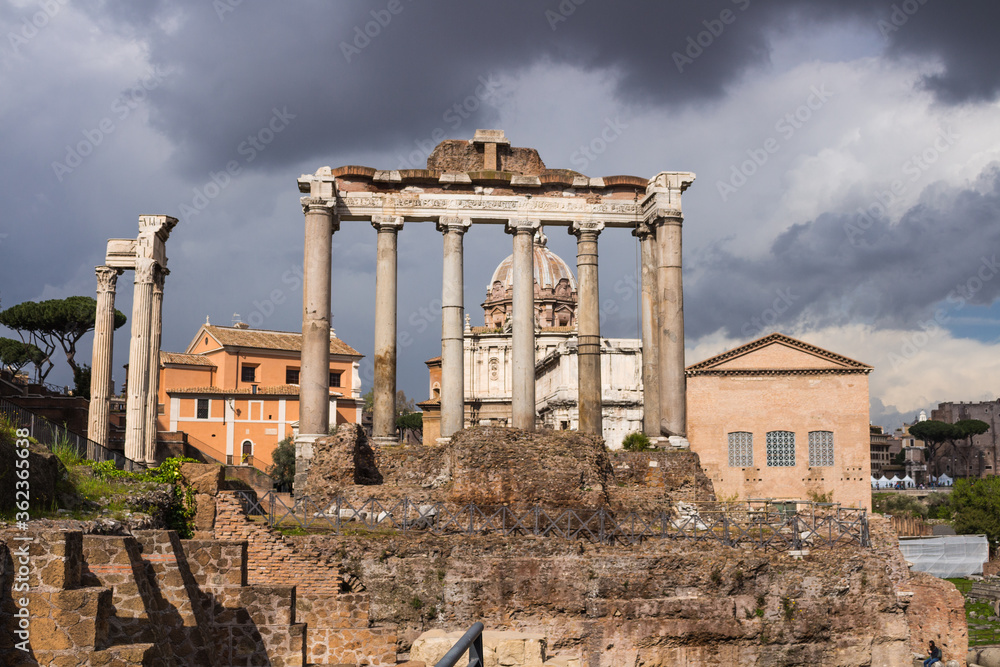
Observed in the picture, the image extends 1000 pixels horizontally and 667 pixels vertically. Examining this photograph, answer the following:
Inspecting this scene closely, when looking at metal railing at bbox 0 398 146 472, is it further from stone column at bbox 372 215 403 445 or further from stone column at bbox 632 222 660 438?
stone column at bbox 632 222 660 438

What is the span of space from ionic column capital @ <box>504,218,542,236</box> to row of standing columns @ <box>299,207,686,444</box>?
3 centimetres

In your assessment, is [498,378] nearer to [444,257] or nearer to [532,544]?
[444,257]

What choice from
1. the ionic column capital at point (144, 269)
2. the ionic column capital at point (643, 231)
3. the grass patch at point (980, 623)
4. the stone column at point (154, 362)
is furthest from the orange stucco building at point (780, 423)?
the ionic column capital at point (144, 269)

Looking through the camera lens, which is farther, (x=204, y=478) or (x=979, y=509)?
(x=979, y=509)

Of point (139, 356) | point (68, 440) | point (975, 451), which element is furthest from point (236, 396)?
point (975, 451)

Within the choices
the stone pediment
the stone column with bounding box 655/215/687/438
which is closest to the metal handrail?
the stone column with bounding box 655/215/687/438

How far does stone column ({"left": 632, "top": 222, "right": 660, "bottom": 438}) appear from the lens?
28797 mm

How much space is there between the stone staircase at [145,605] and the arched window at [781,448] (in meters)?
40.6

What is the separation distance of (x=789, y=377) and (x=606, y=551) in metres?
35.9

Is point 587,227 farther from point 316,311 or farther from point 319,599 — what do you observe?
point 319,599

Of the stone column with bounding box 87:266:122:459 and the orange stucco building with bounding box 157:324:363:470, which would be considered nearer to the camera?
the stone column with bounding box 87:266:122:459

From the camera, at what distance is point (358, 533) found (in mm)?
18953

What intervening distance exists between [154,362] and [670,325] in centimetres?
1415

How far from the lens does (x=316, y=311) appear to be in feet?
88.6
